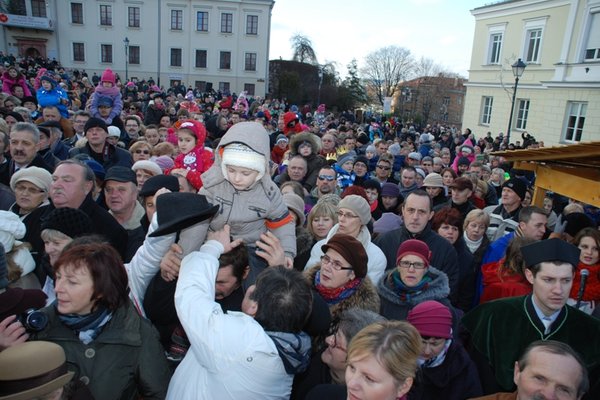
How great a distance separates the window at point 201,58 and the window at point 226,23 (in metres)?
3.17

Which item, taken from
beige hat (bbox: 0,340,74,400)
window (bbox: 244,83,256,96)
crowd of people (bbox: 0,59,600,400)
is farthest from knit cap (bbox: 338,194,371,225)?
window (bbox: 244,83,256,96)

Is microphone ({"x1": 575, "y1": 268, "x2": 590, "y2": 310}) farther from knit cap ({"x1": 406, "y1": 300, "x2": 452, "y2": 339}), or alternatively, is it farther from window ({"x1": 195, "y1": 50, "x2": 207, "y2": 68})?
window ({"x1": 195, "y1": 50, "x2": 207, "y2": 68})

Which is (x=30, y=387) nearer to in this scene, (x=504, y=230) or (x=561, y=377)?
(x=561, y=377)

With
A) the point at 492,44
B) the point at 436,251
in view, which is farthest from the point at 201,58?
the point at 436,251

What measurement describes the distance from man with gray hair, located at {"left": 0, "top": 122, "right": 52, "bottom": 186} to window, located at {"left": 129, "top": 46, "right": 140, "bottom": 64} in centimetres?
4375

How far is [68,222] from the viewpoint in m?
2.97

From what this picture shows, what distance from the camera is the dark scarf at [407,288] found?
319cm

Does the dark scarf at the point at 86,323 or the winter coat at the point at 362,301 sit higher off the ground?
the dark scarf at the point at 86,323

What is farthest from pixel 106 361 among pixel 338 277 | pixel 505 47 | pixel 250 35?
pixel 250 35

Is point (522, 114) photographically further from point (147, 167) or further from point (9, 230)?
point (9, 230)

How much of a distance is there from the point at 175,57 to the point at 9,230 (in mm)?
45582

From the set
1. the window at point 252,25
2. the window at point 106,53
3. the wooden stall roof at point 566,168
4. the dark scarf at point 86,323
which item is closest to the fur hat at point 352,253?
the dark scarf at point 86,323

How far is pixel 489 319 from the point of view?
10.3ft

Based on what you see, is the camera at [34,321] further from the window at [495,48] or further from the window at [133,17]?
the window at [133,17]
